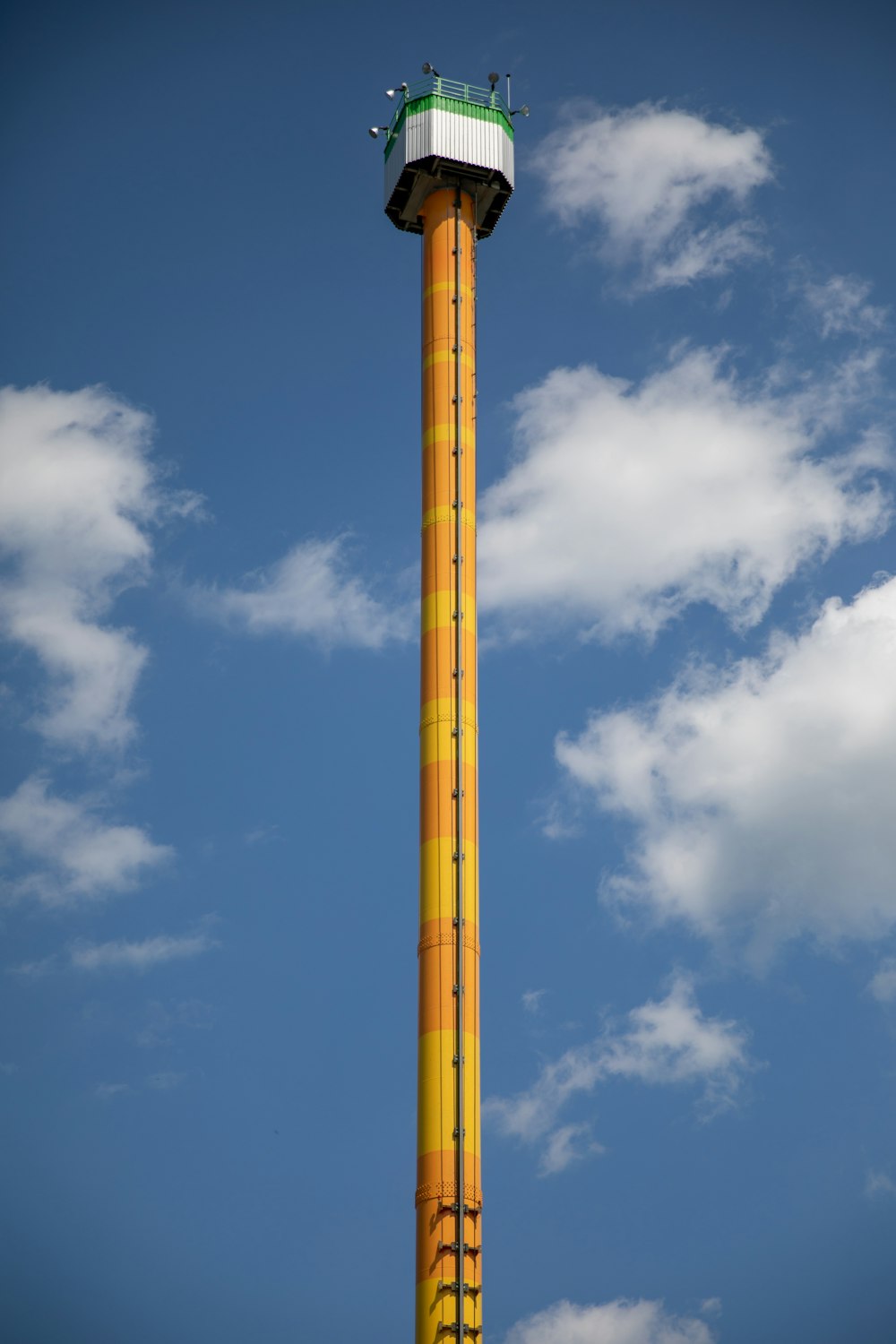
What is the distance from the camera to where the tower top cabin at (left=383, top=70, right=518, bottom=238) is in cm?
8975

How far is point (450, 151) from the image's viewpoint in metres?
89.7

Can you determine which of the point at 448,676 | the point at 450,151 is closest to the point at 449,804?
the point at 448,676

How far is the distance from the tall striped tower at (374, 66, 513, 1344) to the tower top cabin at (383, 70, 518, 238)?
83 mm

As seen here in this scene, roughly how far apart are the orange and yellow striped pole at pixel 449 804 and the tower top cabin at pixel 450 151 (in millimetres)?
1129

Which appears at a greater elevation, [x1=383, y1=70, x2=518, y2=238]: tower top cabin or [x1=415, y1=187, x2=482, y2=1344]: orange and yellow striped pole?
[x1=383, y1=70, x2=518, y2=238]: tower top cabin

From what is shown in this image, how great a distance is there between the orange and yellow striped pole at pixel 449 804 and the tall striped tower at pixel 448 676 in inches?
2.8

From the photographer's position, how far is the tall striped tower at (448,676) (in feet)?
227

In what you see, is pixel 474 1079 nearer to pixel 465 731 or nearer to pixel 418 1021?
pixel 418 1021

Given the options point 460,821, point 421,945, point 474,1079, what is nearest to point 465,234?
point 460,821

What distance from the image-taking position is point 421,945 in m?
75.2

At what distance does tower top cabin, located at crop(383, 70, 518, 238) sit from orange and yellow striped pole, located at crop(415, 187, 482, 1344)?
3.70 feet

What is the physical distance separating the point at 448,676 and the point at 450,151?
95.0 feet

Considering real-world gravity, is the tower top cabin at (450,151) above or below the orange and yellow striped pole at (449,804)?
above

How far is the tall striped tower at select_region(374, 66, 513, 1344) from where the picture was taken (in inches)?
2729
